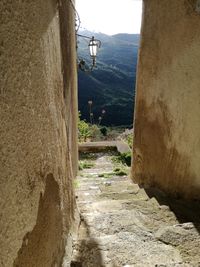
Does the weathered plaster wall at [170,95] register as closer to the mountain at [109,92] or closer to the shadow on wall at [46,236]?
the shadow on wall at [46,236]

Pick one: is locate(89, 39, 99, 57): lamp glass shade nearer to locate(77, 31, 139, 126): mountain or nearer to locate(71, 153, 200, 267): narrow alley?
locate(71, 153, 200, 267): narrow alley

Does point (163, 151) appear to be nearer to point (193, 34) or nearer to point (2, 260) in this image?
point (193, 34)

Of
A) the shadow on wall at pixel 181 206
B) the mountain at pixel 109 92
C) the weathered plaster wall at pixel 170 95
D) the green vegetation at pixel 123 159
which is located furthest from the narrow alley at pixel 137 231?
the mountain at pixel 109 92

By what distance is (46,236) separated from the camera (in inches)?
71.8

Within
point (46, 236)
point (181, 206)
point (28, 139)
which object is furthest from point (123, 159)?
point (28, 139)

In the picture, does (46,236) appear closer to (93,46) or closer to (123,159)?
(93,46)

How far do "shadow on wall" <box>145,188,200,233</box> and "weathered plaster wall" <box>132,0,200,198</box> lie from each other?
0.11 metres

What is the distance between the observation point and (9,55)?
124 centimetres

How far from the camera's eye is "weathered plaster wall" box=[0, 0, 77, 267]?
3.89 ft

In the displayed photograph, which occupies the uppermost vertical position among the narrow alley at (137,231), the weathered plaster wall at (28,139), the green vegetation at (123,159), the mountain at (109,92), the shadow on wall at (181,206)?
the weathered plaster wall at (28,139)

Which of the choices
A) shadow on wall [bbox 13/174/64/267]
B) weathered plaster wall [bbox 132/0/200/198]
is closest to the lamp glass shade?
weathered plaster wall [bbox 132/0/200/198]

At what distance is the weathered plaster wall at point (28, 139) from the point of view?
1.19 meters

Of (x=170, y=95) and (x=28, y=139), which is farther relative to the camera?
(x=170, y=95)

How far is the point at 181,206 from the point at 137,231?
1239 mm
